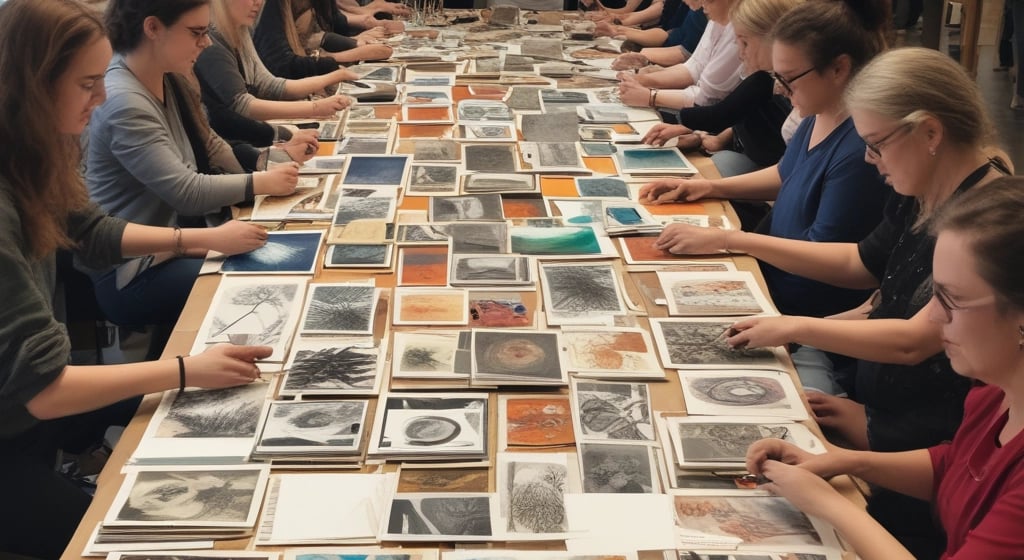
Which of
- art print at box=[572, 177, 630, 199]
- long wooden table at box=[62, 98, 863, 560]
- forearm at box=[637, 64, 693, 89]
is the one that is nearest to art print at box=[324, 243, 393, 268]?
long wooden table at box=[62, 98, 863, 560]

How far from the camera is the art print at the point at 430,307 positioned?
240 cm

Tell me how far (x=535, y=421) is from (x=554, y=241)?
91cm

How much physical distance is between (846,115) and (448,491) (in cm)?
180

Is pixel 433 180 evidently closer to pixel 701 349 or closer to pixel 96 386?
pixel 701 349

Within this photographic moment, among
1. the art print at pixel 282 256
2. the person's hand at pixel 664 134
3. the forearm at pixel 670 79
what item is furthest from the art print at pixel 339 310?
the forearm at pixel 670 79

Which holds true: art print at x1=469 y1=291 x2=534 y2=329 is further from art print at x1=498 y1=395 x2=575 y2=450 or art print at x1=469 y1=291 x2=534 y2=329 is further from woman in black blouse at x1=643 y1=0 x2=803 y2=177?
woman in black blouse at x1=643 y1=0 x2=803 y2=177

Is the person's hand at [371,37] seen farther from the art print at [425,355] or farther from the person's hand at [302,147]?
the art print at [425,355]

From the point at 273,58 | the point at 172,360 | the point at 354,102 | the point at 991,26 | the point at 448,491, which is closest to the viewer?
the point at 448,491

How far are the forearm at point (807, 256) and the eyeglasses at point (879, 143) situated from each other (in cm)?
44

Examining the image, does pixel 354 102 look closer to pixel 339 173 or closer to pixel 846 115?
pixel 339 173

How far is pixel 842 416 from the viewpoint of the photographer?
7.88ft

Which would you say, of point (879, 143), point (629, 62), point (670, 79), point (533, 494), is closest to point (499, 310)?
point (533, 494)

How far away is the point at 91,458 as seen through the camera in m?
3.09

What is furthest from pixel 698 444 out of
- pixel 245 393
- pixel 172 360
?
pixel 172 360
